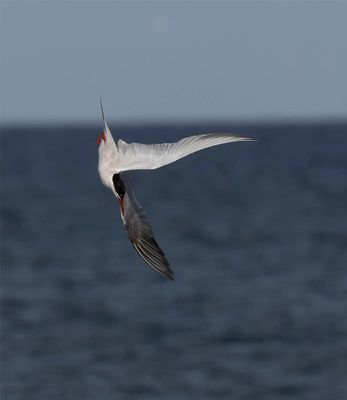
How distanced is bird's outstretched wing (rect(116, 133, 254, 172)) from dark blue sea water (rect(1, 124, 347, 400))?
14090mm

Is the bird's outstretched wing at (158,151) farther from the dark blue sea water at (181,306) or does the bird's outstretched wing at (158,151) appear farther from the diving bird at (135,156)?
the dark blue sea water at (181,306)

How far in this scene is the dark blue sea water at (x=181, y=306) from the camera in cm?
2497

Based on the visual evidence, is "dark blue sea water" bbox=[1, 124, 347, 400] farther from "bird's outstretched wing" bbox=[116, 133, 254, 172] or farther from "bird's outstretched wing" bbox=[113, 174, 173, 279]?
"bird's outstretched wing" bbox=[116, 133, 254, 172]

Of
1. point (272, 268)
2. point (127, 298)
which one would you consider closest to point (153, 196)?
point (272, 268)

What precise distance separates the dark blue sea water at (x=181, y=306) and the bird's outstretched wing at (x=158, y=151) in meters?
14.1

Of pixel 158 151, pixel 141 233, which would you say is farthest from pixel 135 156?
pixel 141 233

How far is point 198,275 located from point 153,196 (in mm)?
36735

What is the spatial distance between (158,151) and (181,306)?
2177 cm

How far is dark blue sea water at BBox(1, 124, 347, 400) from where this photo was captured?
25.0 metres

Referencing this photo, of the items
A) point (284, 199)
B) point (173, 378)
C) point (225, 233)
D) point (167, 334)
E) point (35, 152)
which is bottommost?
point (173, 378)

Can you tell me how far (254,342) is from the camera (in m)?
27.8

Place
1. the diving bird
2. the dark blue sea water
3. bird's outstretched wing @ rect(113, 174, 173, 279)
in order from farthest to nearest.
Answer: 1. the dark blue sea water
2. bird's outstretched wing @ rect(113, 174, 173, 279)
3. the diving bird

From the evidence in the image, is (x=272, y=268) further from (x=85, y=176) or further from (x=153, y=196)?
(x=85, y=176)

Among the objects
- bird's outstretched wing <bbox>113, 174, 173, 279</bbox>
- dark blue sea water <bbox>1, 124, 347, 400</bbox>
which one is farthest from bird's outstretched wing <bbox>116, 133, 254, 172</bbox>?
dark blue sea water <bbox>1, 124, 347, 400</bbox>
